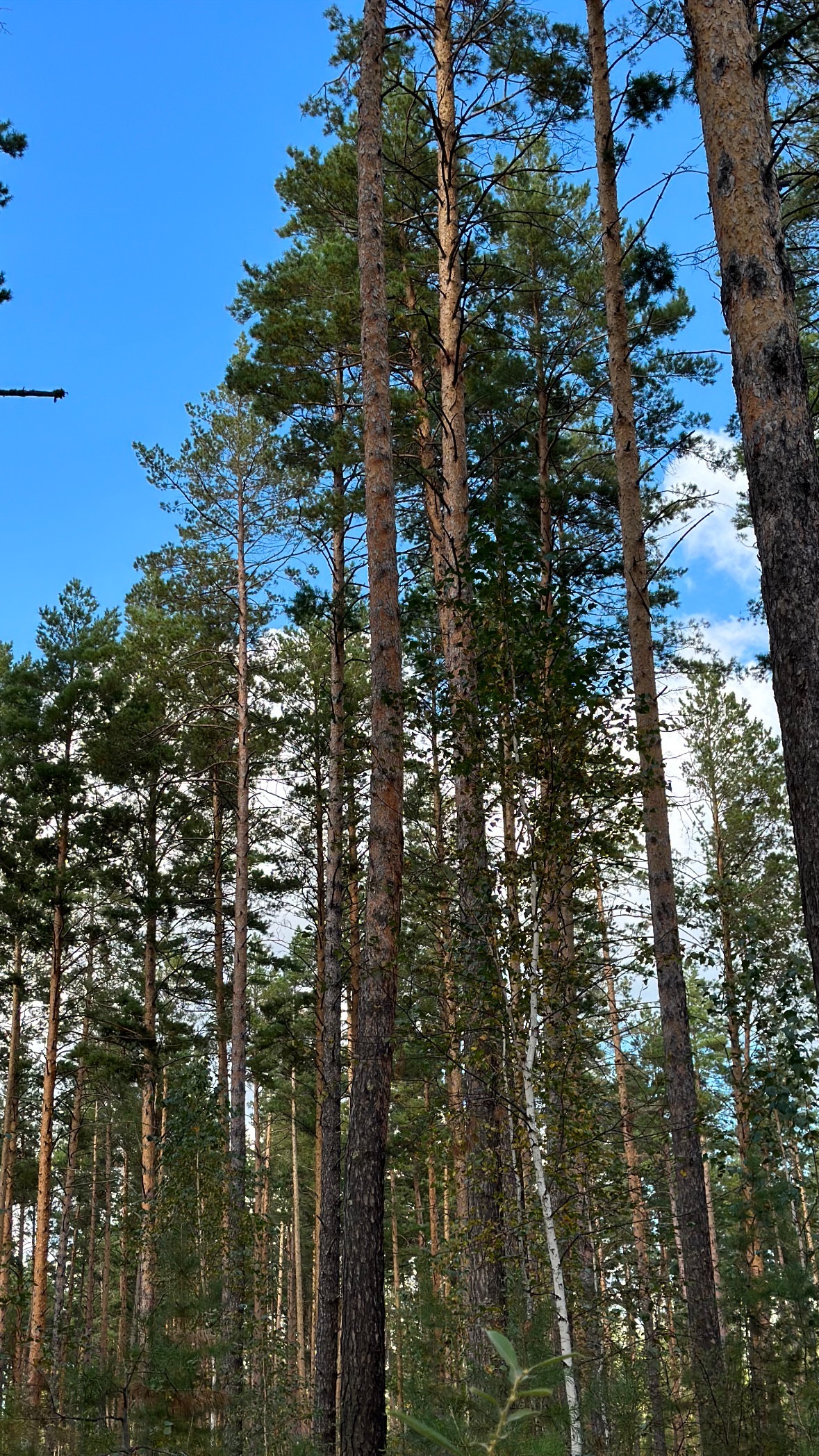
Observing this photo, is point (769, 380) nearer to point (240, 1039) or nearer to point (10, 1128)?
point (240, 1039)

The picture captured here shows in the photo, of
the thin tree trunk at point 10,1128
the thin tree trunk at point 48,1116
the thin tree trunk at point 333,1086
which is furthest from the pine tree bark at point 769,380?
the thin tree trunk at point 10,1128

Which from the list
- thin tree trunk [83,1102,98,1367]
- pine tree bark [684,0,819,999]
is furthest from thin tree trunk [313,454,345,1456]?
thin tree trunk [83,1102,98,1367]

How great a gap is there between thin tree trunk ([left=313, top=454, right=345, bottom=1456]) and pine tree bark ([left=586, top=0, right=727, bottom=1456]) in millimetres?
3381

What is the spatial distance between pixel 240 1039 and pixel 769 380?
1213 cm

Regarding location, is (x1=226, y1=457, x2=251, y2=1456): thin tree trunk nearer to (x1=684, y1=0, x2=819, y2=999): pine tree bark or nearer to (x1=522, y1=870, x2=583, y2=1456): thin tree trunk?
(x1=522, y1=870, x2=583, y2=1456): thin tree trunk

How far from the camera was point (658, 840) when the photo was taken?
8664 millimetres

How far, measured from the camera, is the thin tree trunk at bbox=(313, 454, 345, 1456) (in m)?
11.7

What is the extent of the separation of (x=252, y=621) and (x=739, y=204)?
42.0 ft

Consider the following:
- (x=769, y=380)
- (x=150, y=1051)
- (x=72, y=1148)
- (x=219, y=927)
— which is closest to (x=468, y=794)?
(x=769, y=380)

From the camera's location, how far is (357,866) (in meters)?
9.04

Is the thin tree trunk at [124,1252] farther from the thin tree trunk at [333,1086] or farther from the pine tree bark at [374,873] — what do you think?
the thin tree trunk at [333,1086]

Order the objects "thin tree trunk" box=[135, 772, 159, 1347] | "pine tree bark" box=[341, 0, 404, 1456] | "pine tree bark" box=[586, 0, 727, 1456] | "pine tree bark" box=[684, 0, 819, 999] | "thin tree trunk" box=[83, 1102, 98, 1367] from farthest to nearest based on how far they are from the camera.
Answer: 1. "thin tree trunk" box=[83, 1102, 98, 1367]
2. "thin tree trunk" box=[135, 772, 159, 1347]
3. "pine tree bark" box=[586, 0, 727, 1456]
4. "pine tree bark" box=[341, 0, 404, 1456]
5. "pine tree bark" box=[684, 0, 819, 999]

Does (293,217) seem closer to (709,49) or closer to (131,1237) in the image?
(709,49)

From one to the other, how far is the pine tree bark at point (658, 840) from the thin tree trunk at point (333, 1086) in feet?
11.1
